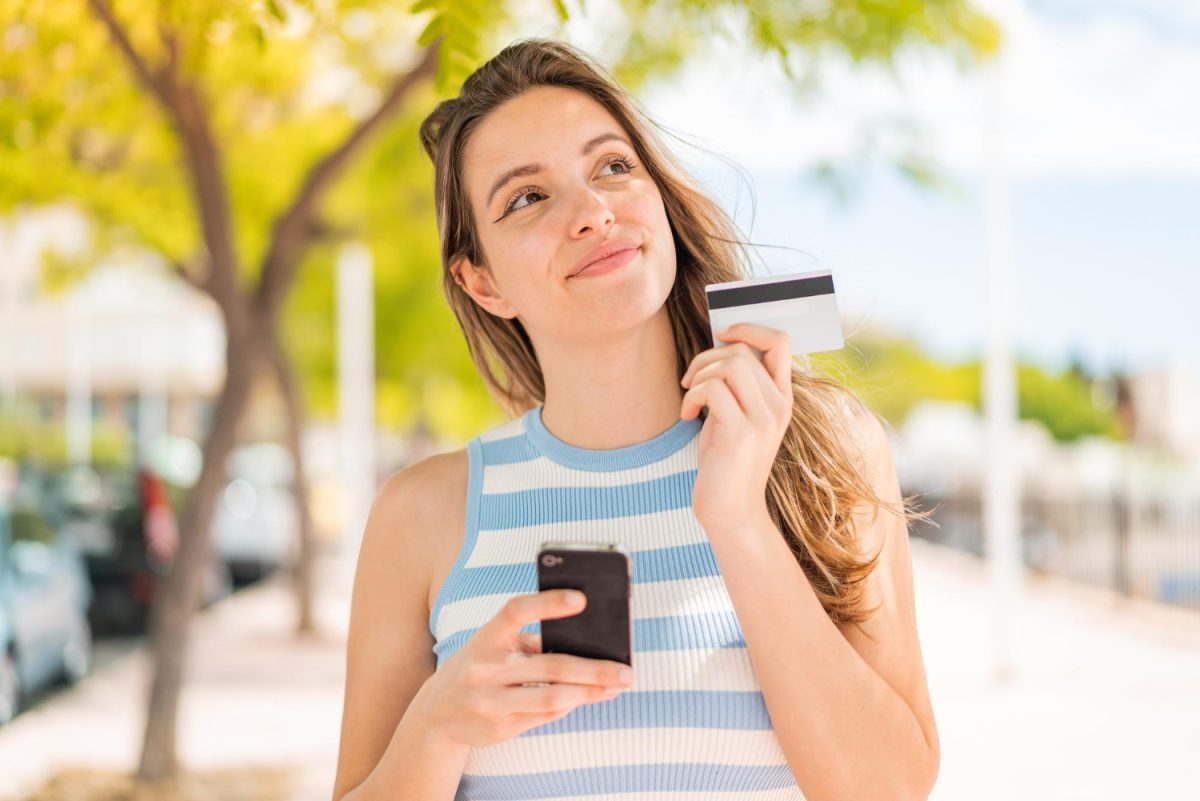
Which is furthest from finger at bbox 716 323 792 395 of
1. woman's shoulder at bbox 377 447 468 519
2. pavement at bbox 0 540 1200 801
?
pavement at bbox 0 540 1200 801

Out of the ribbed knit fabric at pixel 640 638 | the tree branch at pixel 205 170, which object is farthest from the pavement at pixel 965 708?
the ribbed knit fabric at pixel 640 638

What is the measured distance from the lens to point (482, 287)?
2350mm

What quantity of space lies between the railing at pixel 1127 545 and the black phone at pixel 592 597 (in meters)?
10.2

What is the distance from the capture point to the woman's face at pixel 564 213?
1.99m

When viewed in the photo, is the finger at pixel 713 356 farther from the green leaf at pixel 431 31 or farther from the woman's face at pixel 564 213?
the green leaf at pixel 431 31

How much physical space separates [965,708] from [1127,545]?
6260 millimetres

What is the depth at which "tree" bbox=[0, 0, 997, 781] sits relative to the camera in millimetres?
4547

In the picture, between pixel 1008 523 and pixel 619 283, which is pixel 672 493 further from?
pixel 1008 523

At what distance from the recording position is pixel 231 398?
6809 millimetres

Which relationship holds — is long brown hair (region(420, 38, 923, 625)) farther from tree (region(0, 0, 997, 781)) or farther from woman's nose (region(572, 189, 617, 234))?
tree (region(0, 0, 997, 781))

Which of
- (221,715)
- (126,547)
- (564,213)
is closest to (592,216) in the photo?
(564,213)

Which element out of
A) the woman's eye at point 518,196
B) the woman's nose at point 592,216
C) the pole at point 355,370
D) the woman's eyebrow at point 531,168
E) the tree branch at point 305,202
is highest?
the tree branch at point 305,202

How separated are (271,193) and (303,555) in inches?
134

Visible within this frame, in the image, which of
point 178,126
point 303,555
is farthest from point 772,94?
point 303,555
